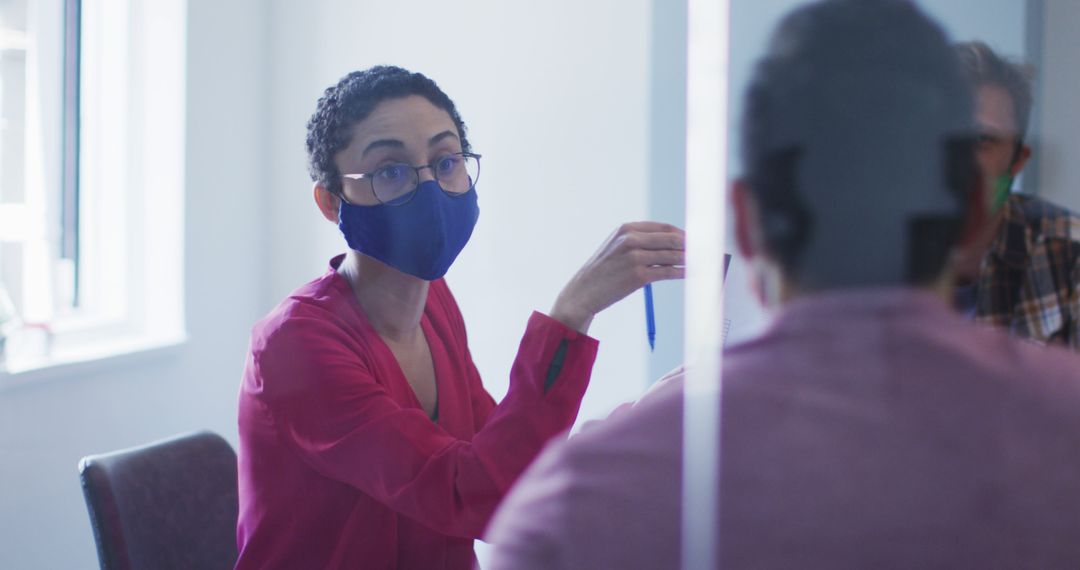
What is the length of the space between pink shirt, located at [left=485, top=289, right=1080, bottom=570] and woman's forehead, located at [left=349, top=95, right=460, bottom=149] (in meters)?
0.42

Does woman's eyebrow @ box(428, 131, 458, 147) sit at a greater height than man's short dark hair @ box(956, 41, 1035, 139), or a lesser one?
greater

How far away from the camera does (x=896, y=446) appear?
45 centimetres

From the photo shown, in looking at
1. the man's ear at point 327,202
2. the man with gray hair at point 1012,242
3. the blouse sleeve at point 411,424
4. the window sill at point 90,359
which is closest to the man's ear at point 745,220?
the man with gray hair at point 1012,242

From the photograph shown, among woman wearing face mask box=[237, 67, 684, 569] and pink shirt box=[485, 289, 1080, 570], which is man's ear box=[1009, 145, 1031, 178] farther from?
woman wearing face mask box=[237, 67, 684, 569]

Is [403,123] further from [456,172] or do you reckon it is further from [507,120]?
[507,120]

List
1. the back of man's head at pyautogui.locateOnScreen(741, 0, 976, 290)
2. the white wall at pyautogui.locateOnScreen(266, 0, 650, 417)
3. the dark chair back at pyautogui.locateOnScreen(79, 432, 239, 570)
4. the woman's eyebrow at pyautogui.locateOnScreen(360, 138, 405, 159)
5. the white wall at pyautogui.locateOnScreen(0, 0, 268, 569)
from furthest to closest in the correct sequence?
the white wall at pyautogui.locateOnScreen(0, 0, 268, 569) < the dark chair back at pyautogui.locateOnScreen(79, 432, 239, 570) < the white wall at pyautogui.locateOnScreen(266, 0, 650, 417) < the woman's eyebrow at pyautogui.locateOnScreen(360, 138, 405, 159) < the back of man's head at pyautogui.locateOnScreen(741, 0, 976, 290)

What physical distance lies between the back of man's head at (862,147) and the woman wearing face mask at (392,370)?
0.76 feet

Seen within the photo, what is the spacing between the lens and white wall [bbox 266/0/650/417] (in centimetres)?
89

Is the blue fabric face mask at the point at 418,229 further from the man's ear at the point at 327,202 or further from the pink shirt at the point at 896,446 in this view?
the pink shirt at the point at 896,446

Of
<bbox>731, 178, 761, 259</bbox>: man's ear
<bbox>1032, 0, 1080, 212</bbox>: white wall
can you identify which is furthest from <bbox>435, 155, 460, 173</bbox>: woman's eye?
<bbox>1032, 0, 1080, 212</bbox>: white wall

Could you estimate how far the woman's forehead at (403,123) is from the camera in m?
0.79

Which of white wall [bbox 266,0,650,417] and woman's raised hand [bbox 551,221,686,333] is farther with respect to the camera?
white wall [bbox 266,0,650,417]

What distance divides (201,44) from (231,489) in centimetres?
71

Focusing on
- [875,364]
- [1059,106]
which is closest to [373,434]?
[875,364]
